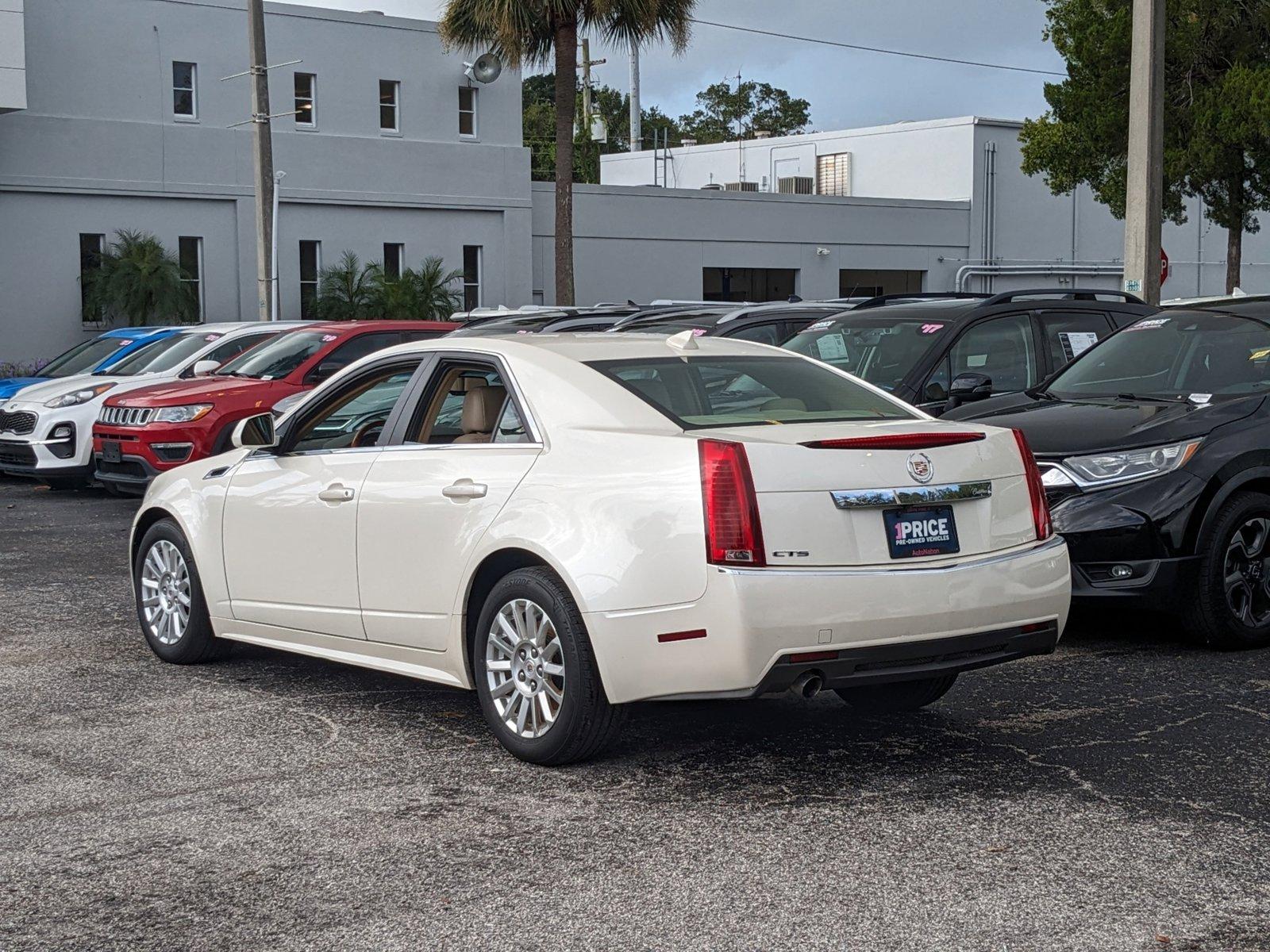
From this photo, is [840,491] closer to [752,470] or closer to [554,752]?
[752,470]

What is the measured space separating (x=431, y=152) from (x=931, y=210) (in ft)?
48.6

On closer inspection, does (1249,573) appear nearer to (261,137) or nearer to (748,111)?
(261,137)

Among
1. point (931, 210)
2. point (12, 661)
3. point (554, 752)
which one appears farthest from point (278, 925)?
point (931, 210)

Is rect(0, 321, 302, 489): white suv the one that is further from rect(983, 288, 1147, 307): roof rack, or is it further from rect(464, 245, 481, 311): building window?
rect(464, 245, 481, 311): building window

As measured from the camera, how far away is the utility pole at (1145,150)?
14.9m

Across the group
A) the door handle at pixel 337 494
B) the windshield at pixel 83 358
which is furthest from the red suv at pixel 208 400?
the door handle at pixel 337 494

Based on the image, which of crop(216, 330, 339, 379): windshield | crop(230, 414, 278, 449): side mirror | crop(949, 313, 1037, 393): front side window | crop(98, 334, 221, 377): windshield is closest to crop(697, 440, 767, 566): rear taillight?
crop(230, 414, 278, 449): side mirror

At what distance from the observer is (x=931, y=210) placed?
144 ft

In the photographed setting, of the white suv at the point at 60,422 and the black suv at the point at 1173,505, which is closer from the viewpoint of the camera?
the black suv at the point at 1173,505

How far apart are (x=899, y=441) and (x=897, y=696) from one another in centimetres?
136

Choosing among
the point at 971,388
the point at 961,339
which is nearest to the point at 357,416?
the point at 971,388

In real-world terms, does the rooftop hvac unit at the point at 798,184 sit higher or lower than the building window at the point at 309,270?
higher

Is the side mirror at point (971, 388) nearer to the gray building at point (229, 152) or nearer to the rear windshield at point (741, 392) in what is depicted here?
the rear windshield at point (741, 392)

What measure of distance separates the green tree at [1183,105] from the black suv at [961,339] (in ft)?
63.0
